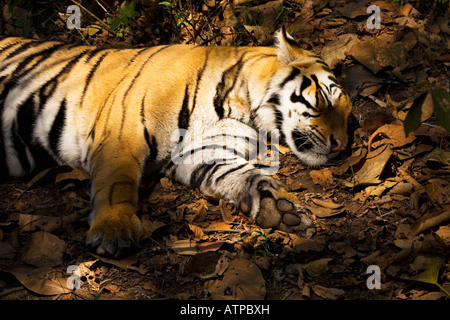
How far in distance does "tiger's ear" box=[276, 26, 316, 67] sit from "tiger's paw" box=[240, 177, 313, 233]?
81 cm

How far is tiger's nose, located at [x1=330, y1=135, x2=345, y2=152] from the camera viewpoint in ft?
9.02

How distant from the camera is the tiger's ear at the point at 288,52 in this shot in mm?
2896

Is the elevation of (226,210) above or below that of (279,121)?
below

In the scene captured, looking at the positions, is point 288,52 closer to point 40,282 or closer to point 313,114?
point 313,114

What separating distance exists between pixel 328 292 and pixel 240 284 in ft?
1.14

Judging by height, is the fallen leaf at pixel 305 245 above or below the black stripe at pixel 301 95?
below

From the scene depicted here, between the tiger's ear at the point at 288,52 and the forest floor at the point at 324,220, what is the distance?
519 mm

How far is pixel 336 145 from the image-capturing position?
9.05 feet

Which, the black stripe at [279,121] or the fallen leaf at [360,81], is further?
the fallen leaf at [360,81]

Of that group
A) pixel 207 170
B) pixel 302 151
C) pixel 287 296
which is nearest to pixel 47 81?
pixel 207 170

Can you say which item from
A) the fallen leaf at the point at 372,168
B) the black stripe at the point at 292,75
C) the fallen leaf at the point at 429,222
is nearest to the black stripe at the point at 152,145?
the black stripe at the point at 292,75

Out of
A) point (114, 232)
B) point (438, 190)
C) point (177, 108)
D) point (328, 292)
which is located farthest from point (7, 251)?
point (438, 190)

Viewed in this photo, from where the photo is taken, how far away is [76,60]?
306 centimetres

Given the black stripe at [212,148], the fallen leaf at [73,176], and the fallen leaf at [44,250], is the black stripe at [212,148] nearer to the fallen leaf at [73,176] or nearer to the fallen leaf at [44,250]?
the fallen leaf at [73,176]
